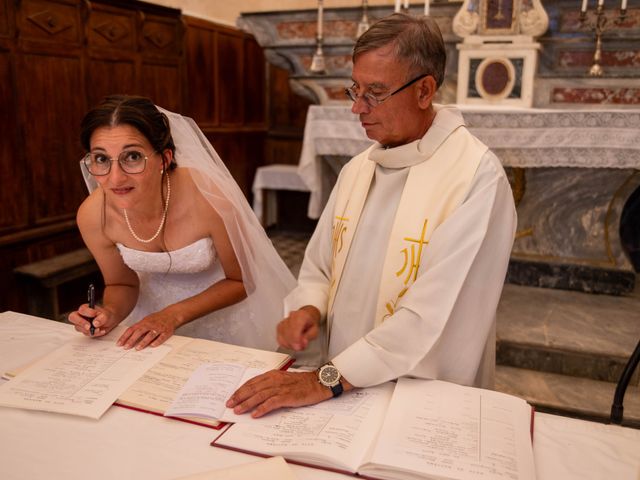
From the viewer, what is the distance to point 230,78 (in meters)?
7.69

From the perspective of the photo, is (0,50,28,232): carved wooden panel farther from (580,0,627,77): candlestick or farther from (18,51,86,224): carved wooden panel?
(580,0,627,77): candlestick

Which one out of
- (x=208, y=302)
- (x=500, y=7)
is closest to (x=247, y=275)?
(x=208, y=302)

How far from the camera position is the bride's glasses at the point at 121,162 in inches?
87.4

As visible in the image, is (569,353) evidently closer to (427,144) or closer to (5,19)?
(427,144)

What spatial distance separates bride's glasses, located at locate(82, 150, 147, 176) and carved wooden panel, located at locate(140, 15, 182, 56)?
153 inches

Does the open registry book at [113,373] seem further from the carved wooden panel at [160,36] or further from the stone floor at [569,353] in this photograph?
the carved wooden panel at [160,36]

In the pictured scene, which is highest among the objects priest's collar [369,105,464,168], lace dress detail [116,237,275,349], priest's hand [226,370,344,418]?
priest's collar [369,105,464,168]

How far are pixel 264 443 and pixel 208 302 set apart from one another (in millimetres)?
1214

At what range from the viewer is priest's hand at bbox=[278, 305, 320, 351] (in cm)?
179

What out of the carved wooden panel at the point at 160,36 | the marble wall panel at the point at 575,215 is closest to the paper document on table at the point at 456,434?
the marble wall panel at the point at 575,215

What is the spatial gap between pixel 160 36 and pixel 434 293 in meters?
5.17

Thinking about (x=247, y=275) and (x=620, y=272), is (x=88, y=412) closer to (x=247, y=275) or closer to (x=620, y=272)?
(x=247, y=275)

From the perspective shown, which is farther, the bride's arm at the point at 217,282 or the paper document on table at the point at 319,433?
the bride's arm at the point at 217,282

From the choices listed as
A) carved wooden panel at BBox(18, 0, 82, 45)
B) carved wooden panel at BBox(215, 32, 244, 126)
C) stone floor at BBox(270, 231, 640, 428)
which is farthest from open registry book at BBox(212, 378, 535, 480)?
carved wooden panel at BBox(215, 32, 244, 126)
